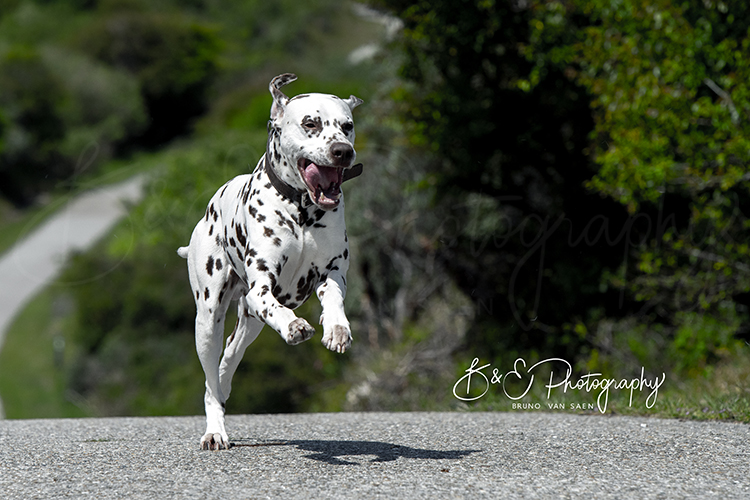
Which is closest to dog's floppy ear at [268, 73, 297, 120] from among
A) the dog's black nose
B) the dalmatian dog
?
the dalmatian dog

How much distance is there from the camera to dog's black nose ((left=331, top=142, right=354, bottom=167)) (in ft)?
18.4

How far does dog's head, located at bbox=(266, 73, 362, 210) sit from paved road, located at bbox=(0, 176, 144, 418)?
34.7 meters

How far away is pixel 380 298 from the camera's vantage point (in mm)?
22719

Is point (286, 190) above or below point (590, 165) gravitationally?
below

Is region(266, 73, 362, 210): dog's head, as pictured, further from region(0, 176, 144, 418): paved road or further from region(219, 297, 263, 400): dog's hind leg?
region(0, 176, 144, 418): paved road

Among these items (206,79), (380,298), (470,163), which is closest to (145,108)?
(206,79)

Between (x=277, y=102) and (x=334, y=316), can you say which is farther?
(x=277, y=102)

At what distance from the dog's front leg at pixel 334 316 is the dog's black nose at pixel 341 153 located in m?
0.80

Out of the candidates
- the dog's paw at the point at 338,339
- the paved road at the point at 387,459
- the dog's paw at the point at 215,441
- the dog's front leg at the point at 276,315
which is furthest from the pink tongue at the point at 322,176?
the dog's paw at the point at 215,441

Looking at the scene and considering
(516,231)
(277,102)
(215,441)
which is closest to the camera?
(277,102)

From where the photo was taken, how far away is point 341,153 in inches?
220

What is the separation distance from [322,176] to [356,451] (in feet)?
7.07

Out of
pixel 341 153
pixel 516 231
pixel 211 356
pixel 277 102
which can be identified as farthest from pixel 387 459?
pixel 516 231

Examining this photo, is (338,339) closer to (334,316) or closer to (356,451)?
(334,316)
